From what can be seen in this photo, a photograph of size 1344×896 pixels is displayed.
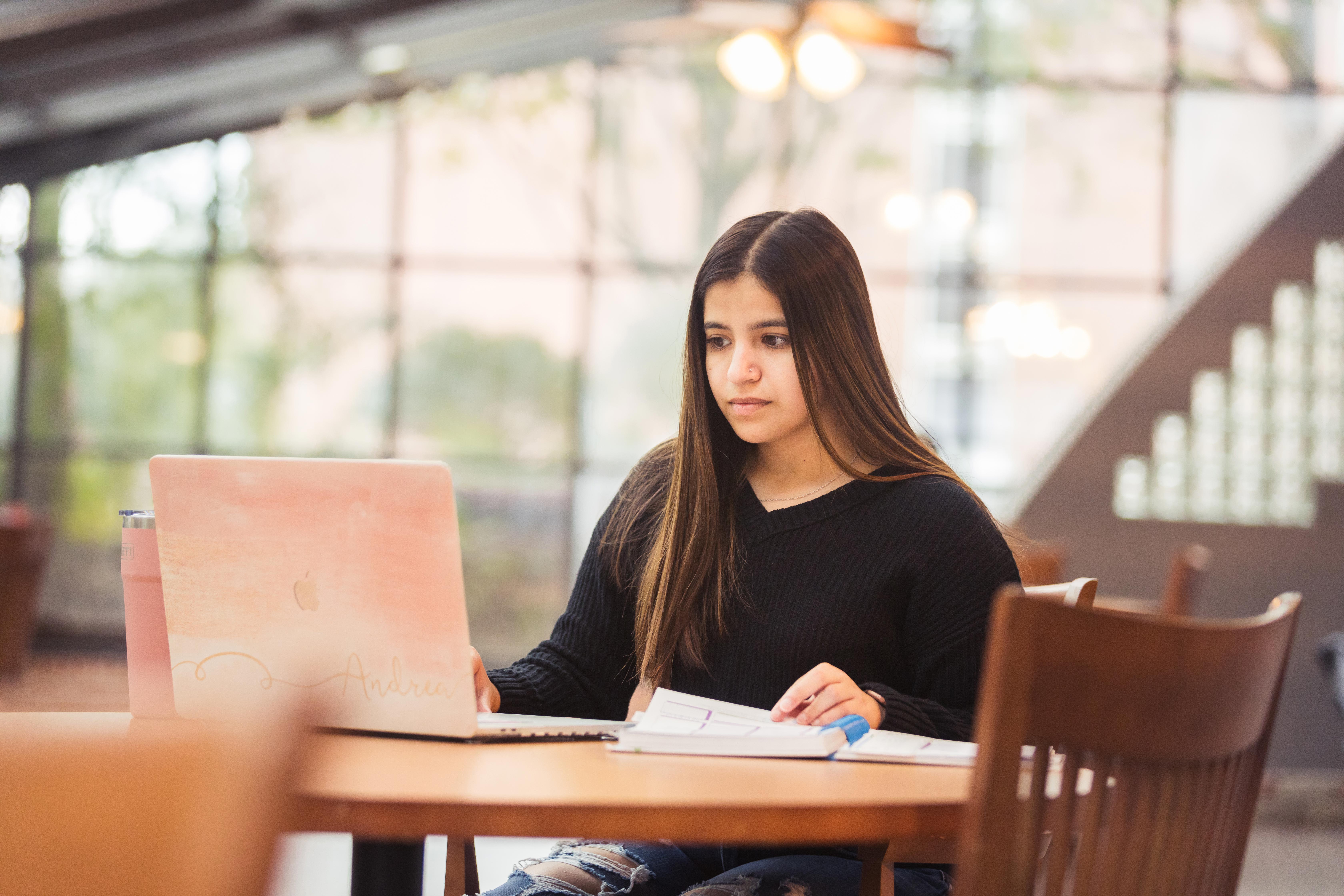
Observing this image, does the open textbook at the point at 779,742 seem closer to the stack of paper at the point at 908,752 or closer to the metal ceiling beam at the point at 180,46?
the stack of paper at the point at 908,752

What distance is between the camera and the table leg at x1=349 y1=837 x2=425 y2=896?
1155 mm

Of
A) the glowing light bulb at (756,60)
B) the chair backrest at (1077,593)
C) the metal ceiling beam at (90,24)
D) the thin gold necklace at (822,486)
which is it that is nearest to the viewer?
the chair backrest at (1077,593)

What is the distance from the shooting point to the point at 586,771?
103cm

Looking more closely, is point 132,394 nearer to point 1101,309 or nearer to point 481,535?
point 481,535

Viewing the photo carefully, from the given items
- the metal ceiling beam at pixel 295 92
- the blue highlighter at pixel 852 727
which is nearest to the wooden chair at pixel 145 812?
the blue highlighter at pixel 852 727

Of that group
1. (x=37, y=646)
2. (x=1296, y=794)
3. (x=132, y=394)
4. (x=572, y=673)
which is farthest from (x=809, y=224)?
(x=37, y=646)

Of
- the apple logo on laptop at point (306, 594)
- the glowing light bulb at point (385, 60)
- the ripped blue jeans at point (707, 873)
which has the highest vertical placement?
the glowing light bulb at point (385, 60)

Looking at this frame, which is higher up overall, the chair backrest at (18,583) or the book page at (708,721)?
the book page at (708,721)

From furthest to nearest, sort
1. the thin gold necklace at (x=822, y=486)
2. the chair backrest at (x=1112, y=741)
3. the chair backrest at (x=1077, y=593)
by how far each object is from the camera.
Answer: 1. the thin gold necklace at (x=822, y=486)
2. the chair backrest at (x=1077, y=593)
3. the chair backrest at (x=1112, y=741)

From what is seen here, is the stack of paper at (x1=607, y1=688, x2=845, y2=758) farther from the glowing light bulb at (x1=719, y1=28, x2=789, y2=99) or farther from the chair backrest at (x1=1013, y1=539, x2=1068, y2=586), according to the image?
the glowing light bulb at (x1=719, y1=28, x2=789, y2=99)

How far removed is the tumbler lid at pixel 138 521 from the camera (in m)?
1.22

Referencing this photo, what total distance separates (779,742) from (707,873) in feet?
1.28

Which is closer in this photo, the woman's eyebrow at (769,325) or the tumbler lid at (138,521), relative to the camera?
the tumbler lid at (138,521)

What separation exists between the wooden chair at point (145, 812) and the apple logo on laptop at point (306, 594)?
1.74 ft
